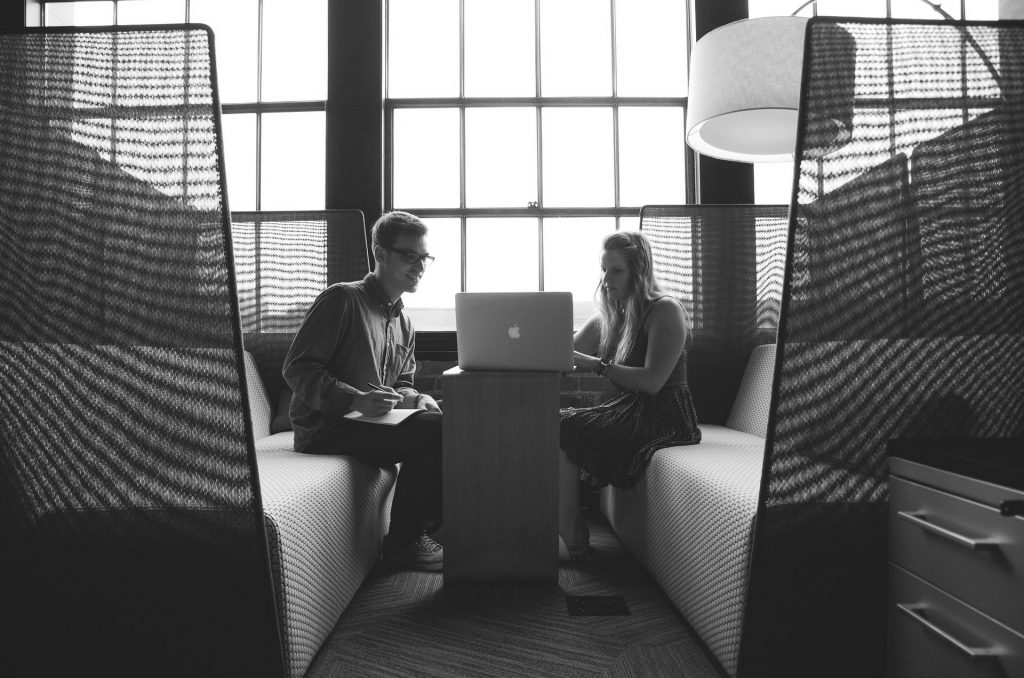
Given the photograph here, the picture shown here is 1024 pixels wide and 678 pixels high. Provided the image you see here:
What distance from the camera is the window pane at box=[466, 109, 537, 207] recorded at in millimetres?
3275

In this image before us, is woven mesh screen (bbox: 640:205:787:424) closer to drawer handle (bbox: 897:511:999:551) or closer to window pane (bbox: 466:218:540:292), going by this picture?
window pane (bbox: 466:218:540:292)

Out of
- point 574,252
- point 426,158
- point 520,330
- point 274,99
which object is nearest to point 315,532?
point 520,330

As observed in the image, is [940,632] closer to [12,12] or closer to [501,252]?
[501,252]

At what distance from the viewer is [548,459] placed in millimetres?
2027

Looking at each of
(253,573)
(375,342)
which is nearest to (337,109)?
(375,342)

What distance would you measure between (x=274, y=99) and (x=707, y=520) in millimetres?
2914

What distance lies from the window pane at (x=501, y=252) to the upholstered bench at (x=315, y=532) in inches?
49.5

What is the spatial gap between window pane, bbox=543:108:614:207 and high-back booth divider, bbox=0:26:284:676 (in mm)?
2251

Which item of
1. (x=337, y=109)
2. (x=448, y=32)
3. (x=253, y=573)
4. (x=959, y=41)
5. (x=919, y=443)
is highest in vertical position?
(x=448, y=32)

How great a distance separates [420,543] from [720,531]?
1.18 metres

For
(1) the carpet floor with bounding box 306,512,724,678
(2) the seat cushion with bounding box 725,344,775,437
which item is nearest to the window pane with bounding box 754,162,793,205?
(2) the seat cushion with bounding box 725,344,775,437

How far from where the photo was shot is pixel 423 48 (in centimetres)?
332

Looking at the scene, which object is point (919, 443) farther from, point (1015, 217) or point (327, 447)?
point (327, 447)

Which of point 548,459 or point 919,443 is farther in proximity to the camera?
point 548,459
